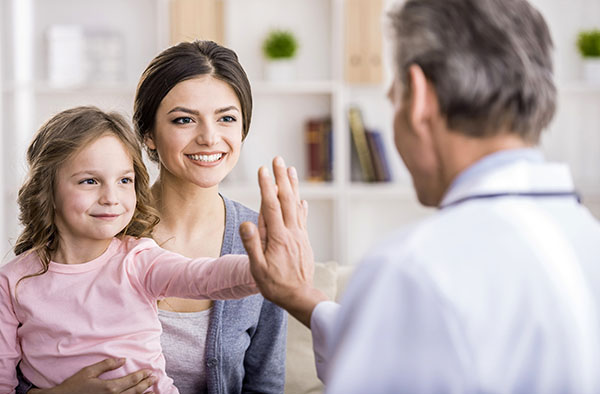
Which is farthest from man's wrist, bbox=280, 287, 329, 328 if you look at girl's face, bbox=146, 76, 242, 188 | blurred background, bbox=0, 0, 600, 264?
blurred background, bbox=0, 0, 600, 264

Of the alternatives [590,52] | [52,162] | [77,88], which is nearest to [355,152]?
[590,52]

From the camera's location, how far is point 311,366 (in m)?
2.19

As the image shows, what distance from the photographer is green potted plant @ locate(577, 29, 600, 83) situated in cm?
424

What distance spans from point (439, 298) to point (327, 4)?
12.4ft

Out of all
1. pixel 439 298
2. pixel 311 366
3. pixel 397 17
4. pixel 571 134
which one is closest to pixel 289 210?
pixel 397 17

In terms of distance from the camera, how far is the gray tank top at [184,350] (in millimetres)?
1807

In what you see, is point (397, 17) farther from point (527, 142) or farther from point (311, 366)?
point (311, 366)

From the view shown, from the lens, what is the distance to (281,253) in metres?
1.31

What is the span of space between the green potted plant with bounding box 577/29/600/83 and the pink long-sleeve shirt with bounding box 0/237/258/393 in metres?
3.30

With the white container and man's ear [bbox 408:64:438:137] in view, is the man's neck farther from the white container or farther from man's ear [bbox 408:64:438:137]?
the white container

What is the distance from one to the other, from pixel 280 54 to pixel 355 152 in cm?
67

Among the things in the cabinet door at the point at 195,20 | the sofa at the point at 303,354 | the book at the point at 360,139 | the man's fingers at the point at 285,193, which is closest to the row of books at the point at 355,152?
the book at the point at 360,139

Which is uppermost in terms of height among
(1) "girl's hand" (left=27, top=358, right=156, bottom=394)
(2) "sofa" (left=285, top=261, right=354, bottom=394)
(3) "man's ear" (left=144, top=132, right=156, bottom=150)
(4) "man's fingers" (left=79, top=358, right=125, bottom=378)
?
(3) "man's ear" (left=144, top=132, right=156, bottom=150)

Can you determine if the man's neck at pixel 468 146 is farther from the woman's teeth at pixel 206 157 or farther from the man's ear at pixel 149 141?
the man's ear at pixel 149 141
